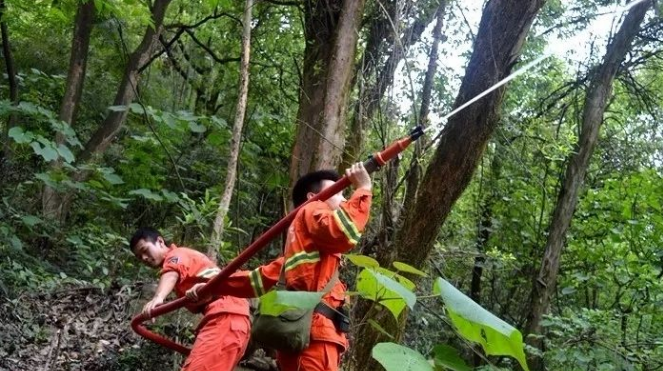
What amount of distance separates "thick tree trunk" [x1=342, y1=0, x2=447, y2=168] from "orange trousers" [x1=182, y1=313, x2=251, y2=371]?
2.43 meters

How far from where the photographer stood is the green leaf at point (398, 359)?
0.92m

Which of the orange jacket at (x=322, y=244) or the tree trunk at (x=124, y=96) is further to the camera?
the tree trunk at (x=124, y=96)

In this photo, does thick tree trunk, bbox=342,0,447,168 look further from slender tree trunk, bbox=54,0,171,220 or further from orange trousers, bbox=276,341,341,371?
slender tree trunk, bbox=54,0,171,220

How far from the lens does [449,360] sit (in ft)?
3.38

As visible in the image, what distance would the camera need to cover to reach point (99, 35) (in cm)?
1085

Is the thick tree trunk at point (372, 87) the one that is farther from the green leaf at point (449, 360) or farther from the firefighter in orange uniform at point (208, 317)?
the green leaf at point (449, 360)

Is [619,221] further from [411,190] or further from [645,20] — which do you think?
[411,190]

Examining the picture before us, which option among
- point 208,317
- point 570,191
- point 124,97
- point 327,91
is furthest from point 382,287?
point 124,97

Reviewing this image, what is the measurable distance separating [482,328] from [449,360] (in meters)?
0.18

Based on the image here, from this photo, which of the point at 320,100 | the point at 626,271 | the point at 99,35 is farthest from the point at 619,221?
the point at 99,35

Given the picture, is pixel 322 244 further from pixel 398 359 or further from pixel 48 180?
pixel 48 180

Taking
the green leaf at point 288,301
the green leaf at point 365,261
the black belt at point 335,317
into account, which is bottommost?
the black belt at point 335,317

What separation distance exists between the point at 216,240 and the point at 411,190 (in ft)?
5.83

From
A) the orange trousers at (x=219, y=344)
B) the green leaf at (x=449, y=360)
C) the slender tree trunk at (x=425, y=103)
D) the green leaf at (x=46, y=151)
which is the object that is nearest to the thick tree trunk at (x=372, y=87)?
the slender tree trunk at (x=425, y=103)
